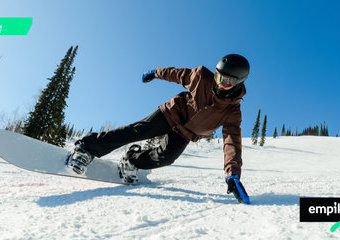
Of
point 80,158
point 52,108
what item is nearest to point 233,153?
point 80,158

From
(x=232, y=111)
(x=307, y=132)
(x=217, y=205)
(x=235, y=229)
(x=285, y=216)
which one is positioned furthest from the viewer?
(x=307, y=132)

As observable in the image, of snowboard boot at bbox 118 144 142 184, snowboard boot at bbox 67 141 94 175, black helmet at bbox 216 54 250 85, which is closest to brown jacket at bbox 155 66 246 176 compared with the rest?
black helmet at bbox 216 54 250 85

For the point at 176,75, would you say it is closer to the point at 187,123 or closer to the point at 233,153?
the point at 187,123

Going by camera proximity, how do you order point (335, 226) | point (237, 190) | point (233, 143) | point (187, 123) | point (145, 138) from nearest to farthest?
1. point (335, 226)
2. point (237, 190)
3. point (233, 143)
4. point (187, 123)
5. point (145, 138)

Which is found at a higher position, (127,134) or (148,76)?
(148,76)

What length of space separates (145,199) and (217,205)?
652 millimetres

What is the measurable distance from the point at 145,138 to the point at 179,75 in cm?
96

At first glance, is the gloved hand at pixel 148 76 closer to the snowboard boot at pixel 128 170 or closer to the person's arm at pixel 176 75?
the person's arm at pixel 176 75

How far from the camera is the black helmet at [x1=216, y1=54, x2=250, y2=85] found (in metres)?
2.45

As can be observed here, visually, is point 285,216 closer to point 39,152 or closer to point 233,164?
point 233,164

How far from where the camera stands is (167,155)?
9.89 ft

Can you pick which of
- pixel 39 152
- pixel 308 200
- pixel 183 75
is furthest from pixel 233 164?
pixel 39 152

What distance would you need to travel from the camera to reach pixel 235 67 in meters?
2.46

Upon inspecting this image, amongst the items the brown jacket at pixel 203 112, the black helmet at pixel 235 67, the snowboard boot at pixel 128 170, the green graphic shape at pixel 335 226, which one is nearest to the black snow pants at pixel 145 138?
the brown jacket at pixel 203 112
